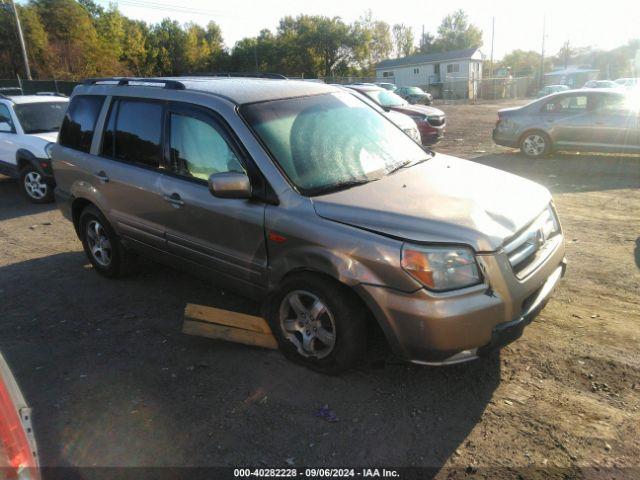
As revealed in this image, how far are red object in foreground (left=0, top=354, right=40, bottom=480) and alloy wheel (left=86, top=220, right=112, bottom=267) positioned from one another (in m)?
3.63

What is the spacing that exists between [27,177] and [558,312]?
8.56m

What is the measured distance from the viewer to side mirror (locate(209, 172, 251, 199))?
331cm

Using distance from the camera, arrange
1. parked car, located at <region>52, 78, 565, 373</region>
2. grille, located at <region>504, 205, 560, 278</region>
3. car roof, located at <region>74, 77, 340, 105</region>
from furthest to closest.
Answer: car roof, located at <region>74, 77, 340, 105</region>, grille, located at <region>504, 205, 560, 278</region>, parked car, located at <region>52, 78, 565, 373</region>

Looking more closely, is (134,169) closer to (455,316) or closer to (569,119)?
(455,316)

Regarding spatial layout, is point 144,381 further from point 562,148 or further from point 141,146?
point 562,148

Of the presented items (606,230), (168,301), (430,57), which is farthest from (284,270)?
(430,57)

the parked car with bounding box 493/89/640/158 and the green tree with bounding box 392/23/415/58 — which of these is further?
the green tree with bounding box 392/23/415/58

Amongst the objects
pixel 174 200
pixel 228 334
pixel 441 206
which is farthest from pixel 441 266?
pixel 174 200

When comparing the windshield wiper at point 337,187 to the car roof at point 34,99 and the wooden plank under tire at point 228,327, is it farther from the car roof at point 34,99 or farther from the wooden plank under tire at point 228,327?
the car roof at point 34,99

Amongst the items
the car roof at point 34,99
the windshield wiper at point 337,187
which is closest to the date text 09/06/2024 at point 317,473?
the windshield wiper at point 337,187

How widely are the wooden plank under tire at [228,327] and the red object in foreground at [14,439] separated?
2.18 metres

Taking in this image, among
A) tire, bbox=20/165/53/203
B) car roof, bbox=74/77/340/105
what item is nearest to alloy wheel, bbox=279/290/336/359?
car roof, bbox=74/77/340/105

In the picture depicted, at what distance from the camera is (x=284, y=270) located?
3.41 meters

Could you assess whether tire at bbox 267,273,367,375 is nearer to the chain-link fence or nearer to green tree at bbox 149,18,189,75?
the chain-link fence
